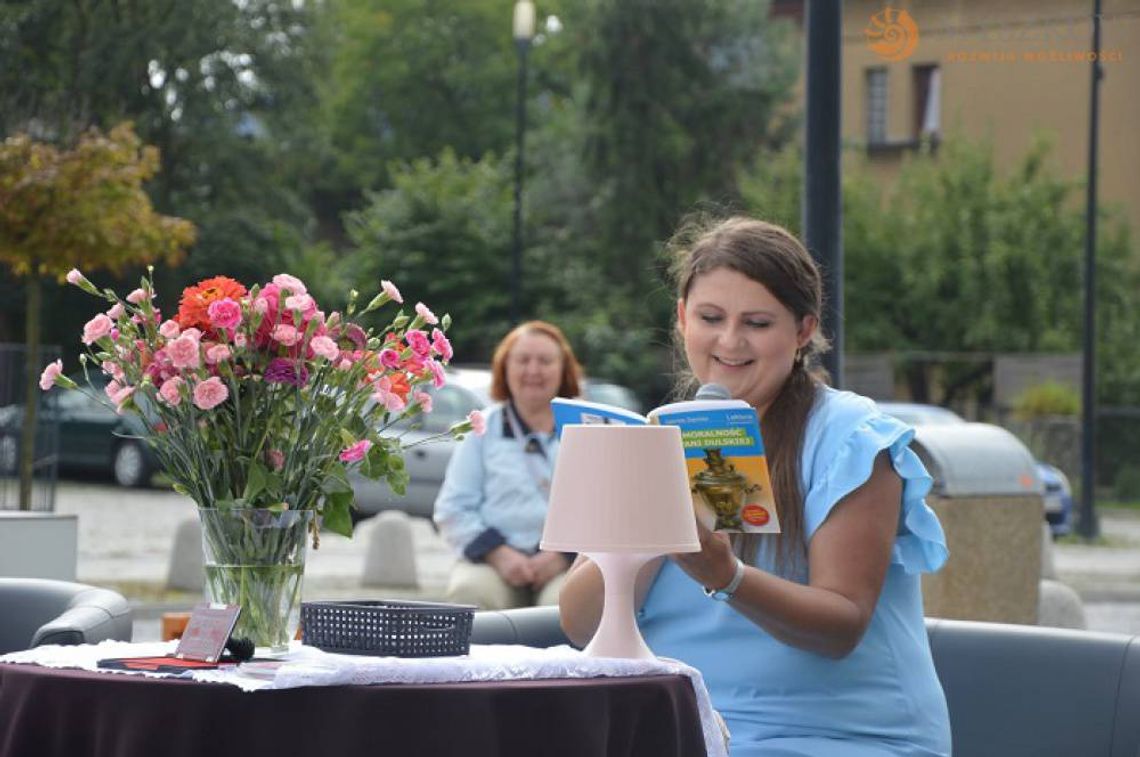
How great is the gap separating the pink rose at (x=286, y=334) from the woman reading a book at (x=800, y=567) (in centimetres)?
78

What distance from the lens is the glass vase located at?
3986 mm

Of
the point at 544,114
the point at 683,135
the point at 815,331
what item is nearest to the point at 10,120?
the point at 683,135

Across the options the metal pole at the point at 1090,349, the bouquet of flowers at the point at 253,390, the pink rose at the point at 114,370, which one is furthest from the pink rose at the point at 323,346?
the metal pole at the point at 1090,349

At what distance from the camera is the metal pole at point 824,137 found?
7426 millimetres

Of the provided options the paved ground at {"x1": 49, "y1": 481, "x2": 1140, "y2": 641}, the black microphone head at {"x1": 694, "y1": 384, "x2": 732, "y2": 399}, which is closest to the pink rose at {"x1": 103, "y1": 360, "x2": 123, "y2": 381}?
the black microphone head at {"x1": 694, "y1": 384, "x2": 732, "y2": 399}

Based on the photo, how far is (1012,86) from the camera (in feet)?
133

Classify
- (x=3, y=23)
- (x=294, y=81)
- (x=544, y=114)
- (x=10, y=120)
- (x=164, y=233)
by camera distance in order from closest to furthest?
(x=164, y=233) → (x=10, y=120) → (x=3, y=23) → (x=294, y=81) → (x=544, y=114)

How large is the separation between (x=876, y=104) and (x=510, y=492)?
3531 centimetres

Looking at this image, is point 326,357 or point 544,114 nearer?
point 326,357

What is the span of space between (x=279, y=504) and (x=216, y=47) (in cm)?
3509

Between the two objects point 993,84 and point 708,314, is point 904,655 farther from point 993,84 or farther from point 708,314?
point 993,84

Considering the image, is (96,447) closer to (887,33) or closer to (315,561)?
(315,561)

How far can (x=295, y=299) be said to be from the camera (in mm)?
3979

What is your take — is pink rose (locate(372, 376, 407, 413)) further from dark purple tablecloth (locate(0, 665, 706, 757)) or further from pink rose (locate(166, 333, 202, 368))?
dark purple tablecloth (locate(0, 665, 706, 757))
